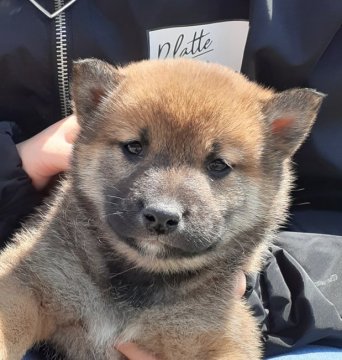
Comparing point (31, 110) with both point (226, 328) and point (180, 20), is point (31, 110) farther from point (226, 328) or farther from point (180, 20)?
point (226, 328)

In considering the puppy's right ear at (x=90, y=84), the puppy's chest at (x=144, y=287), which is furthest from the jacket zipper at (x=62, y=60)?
the puppy's chest at (x=144, y=287)

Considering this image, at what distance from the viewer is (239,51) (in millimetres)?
3131

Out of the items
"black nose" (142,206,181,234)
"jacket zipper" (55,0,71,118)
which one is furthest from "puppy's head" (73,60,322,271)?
"jacket zipper" (55,0,71,118)

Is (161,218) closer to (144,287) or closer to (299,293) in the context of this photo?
(144,287)

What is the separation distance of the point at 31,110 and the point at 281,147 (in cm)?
117

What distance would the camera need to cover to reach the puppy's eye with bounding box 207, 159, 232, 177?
2326 mm

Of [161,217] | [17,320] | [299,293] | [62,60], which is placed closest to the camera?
[161,217]

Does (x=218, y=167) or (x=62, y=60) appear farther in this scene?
(x=62, y=60)

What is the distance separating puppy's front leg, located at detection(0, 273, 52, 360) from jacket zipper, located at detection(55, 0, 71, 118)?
91cm

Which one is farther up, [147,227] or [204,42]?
[204,42]

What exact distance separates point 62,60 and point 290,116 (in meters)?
1.01

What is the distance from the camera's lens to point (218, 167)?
2342 mm

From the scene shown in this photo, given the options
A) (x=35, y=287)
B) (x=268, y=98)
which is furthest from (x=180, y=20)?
(x=35, y=287)

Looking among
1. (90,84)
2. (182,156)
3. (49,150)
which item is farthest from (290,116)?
(49,150)
